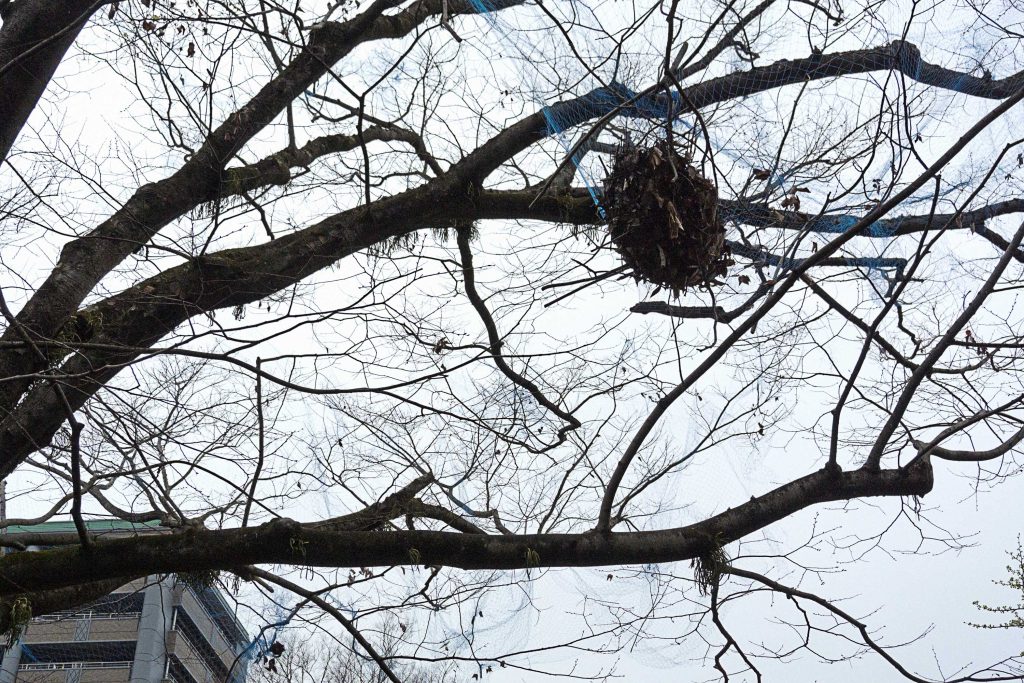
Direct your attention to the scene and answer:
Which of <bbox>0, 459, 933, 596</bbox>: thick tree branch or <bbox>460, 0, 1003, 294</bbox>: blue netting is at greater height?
<bbox>460, 0, 1003, 294</bbox>: blue netting

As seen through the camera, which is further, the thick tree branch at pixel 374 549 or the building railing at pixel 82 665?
the building railing at pixel 82 665

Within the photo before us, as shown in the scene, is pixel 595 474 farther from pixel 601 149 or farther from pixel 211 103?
pixel 211 103

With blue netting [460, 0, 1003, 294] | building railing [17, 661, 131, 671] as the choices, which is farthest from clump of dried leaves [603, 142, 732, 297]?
building railing [17, 661, 131, 671]

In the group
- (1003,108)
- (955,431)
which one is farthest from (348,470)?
(1003,108)

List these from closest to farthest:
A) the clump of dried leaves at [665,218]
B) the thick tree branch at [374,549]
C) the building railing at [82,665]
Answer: the thick tree branch at [374,549] → the clump of dried leaves at [665,218] → the building railing at [82,665]

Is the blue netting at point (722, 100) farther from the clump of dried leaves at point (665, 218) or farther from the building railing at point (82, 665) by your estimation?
the building railing at point (82, 665)

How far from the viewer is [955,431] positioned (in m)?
4.01

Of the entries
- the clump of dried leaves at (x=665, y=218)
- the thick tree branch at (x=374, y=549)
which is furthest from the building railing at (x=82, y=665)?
the clump of dried leaves at (x=665, y=218)

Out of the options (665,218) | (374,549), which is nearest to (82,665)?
(374,549)

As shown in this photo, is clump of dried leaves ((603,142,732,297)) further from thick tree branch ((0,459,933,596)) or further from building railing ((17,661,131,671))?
building railing ((17,661,131,671))

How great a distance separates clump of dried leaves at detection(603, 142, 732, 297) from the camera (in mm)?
3627

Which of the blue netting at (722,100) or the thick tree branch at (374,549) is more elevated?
the blue netting at (722,100)

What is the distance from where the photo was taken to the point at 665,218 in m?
3.62

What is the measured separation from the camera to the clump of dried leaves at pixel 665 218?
3.63 metres
